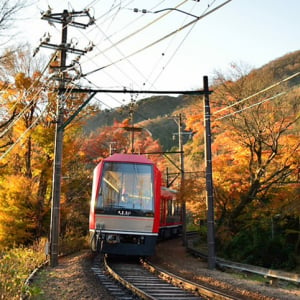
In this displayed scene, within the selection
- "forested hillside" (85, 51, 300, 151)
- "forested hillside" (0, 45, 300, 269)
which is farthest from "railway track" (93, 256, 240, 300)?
"forested hillside" (85, 51, 300, 151)

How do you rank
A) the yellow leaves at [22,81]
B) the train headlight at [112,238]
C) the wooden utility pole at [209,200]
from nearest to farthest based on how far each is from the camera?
the train headlight at [112,238] → the wooden utility pole at [209,200] → the yellow leaves at [22,81]

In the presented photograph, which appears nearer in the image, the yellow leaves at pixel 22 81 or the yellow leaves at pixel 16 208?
the yellow leaves at pixel 16 208

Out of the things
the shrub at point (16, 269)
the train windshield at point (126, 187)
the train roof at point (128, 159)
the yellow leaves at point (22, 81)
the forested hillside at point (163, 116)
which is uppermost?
the forested hillside at point (163, 116)

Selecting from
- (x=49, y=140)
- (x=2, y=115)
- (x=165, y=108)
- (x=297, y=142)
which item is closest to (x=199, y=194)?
(x=297, y=142)

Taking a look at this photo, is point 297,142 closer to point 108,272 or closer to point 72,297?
point 108,272

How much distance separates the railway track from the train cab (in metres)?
0.77

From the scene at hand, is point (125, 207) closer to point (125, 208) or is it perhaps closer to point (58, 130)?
point (125, 208)

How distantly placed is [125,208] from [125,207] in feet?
0.12

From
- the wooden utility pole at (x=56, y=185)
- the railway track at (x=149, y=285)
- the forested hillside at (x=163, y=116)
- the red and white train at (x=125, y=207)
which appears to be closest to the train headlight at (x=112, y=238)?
the red and white train at (x=125, y=207)

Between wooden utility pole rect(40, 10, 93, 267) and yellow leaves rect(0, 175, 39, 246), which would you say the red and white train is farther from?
yellow leaves rect(0, 175, 39, 246)

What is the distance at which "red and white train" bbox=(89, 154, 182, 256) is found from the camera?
1550 centimetres

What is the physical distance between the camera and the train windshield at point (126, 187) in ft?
51.5

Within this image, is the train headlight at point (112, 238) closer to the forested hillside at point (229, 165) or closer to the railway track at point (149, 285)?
the railway track at point (149, 285)

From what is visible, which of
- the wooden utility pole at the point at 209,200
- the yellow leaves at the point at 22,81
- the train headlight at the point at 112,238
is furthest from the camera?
the yellow leaves at the point at 22,81
